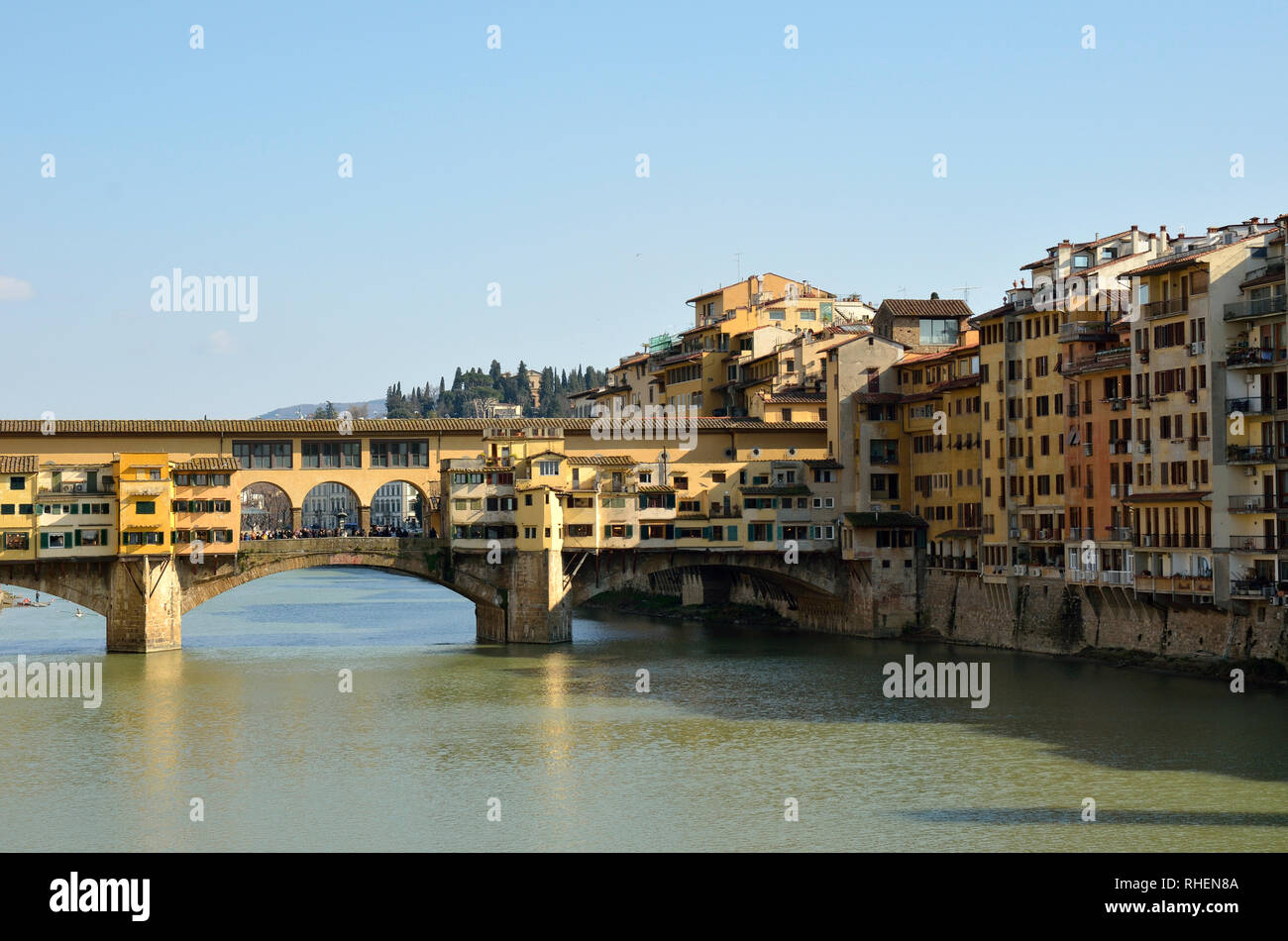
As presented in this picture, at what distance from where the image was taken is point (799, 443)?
8669 centimetres

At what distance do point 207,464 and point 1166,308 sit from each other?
42.4m

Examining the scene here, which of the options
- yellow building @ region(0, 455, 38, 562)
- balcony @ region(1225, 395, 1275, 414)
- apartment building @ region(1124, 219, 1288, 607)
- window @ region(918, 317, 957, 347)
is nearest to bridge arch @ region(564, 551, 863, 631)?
window @ region(918, 317, 957, 347)

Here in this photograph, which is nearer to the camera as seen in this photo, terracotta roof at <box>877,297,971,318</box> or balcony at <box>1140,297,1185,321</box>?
balcony at <box>1140,297,1185,321</box>

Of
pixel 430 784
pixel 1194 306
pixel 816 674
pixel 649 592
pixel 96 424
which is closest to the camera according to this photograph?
pixel 430 784

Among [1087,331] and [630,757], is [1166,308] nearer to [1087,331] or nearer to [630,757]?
[1087,331]

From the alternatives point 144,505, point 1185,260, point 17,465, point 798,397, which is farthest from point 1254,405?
point 17,465

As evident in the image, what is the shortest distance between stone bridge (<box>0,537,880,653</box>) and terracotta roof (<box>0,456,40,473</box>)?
408cm

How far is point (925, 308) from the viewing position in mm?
89000

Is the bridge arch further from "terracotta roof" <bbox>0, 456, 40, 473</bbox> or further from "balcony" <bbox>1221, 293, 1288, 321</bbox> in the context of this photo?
"balcony" <bbox>1221, 293, 1288, 321</bbox>

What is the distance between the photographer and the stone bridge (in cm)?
7594

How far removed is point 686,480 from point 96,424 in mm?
27823
